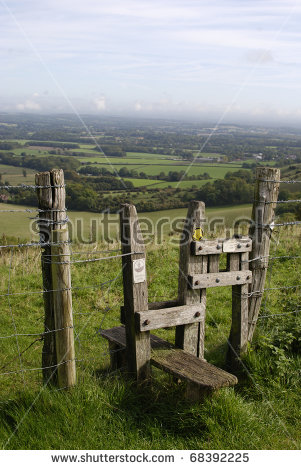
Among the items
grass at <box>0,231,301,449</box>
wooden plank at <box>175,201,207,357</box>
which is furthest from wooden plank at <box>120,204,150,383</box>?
wooden plank at <box>175,201,207,357</box>

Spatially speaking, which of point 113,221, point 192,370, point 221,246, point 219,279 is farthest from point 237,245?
point 113,221

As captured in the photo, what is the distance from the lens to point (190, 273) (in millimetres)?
4312

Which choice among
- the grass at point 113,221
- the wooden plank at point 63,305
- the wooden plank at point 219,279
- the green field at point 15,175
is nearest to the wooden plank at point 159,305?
the wooden plank at point 219,279

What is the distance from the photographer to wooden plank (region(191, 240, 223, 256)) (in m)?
4.24

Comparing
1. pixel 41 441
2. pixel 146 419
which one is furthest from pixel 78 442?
pixel 146 419

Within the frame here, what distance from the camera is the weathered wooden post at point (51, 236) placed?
3.65 meters

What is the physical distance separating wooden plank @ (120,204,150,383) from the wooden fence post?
1.51 m

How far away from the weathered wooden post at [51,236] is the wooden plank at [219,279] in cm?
135

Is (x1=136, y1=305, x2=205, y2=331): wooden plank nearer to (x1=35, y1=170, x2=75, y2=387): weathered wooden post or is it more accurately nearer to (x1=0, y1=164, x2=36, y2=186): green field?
(x1=35, y1=170, x2=75, y2=387): weathered wooden post

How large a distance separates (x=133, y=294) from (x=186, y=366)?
2.97 ft

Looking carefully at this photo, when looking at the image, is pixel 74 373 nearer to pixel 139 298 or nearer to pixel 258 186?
pixel 139 298

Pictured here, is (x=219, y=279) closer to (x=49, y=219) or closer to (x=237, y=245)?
(x=237, y=245)

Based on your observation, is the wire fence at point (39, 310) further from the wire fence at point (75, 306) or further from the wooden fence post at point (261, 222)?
the wooden fence post at point (261, 222)
